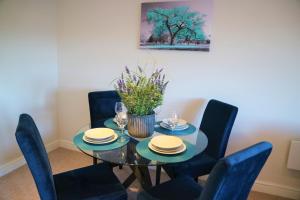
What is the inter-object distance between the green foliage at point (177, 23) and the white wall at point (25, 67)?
1347mm

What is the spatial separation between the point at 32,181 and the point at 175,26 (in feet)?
7.36

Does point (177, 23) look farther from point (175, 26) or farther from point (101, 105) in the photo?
point (101, 105)

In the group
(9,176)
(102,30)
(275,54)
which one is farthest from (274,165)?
(9,176)

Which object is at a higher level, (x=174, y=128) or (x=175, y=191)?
(x=174, y=128)

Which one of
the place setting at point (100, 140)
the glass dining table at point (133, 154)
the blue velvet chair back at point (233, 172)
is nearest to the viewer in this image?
the blue velvet chair back at point (233, 172)

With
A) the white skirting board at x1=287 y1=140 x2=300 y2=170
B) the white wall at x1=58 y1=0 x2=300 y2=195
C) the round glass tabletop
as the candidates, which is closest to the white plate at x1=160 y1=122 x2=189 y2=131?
the round glass tabletop

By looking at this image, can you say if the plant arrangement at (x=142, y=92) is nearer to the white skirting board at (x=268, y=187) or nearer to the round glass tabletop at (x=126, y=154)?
the round glass tabletop at (x=126, y=154)

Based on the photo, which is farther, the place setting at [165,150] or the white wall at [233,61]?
the white wall at [233,61]

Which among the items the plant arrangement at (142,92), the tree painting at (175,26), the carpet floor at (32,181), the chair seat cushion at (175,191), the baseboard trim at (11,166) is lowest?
the carpet floor at (32,181)

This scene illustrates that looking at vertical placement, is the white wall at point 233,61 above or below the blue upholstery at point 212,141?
above

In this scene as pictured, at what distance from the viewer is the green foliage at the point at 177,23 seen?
2506 millimetres

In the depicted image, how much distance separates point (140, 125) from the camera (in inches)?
73.3

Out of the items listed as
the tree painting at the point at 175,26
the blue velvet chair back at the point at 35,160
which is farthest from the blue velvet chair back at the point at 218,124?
the blue velvet chair back at the point at 35,160

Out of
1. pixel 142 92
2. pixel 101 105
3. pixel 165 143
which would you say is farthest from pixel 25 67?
pixel 165 143
